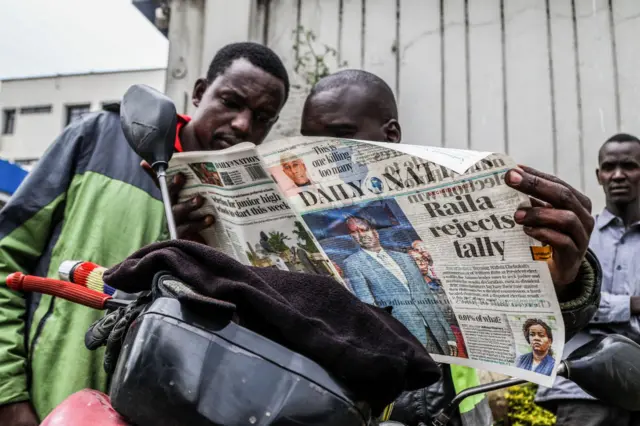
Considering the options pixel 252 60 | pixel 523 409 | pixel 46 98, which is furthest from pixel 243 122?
pixel 46 98

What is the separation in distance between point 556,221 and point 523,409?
7.68 ft

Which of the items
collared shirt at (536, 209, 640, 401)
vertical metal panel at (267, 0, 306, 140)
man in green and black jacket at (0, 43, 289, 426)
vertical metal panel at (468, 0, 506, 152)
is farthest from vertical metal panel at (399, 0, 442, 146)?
man in green and black jacket at (0, 43, 289, 426)

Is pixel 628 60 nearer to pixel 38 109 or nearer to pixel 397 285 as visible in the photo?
pixel 397 285

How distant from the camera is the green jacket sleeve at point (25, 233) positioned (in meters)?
1.43

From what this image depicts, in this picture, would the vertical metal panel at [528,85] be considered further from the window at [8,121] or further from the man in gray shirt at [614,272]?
the window at [8,121]

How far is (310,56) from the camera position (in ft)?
12.5

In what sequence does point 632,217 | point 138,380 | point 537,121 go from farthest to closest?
point 537,121, point 632,217, point 138,380

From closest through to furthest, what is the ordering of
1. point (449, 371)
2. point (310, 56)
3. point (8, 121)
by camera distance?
1. point (449, 371)
2. point (310, 56)
3. point (8, 121)

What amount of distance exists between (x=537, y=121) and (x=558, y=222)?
276 centimetres

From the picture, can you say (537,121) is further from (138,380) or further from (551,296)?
(138,380)

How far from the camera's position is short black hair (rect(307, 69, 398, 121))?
1.76 meters

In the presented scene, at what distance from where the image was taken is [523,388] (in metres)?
3.06

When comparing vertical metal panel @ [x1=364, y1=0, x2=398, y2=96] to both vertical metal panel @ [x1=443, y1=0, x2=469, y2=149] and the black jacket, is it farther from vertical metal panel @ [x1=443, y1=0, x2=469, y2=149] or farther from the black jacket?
the black jacket

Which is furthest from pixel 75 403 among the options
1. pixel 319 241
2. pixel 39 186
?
pixel 39 186
